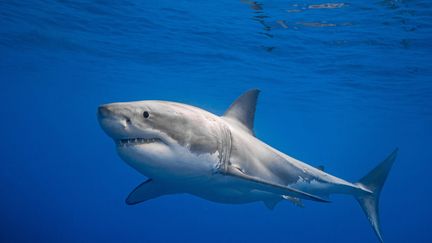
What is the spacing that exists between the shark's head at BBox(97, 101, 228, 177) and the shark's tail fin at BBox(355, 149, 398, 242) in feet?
17.3

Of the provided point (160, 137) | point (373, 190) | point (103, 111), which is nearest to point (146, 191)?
point (160, 137)

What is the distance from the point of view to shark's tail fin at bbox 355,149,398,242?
7.91 m

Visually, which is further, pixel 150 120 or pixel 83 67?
pixel 83 67

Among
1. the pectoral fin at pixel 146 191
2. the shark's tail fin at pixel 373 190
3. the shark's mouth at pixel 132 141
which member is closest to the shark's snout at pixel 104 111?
the shark's mouth at pixel 132 141

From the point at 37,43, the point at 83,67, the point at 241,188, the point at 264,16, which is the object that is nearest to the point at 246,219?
the point at 83,67

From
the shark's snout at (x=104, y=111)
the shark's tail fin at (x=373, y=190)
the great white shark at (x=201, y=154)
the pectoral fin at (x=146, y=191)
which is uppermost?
the shark's snout at (x=104, y=111)

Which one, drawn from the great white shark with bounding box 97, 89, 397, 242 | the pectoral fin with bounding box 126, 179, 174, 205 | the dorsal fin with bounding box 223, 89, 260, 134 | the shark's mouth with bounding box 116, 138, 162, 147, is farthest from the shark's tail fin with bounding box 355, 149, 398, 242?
the shark's mouth with bounding box 116, 138, 162, 147

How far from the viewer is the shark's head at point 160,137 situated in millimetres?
3393

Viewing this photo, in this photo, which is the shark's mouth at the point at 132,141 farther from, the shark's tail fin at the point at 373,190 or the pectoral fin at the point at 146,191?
the shark's tail fin at the point at 373,190

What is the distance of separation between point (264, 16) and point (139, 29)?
7336 mm

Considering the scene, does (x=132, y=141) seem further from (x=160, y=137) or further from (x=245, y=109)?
(x=245, y=109)

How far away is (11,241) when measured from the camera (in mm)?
24359

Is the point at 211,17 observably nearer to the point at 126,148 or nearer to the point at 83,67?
the point at 126,148

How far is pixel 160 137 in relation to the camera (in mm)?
3623
